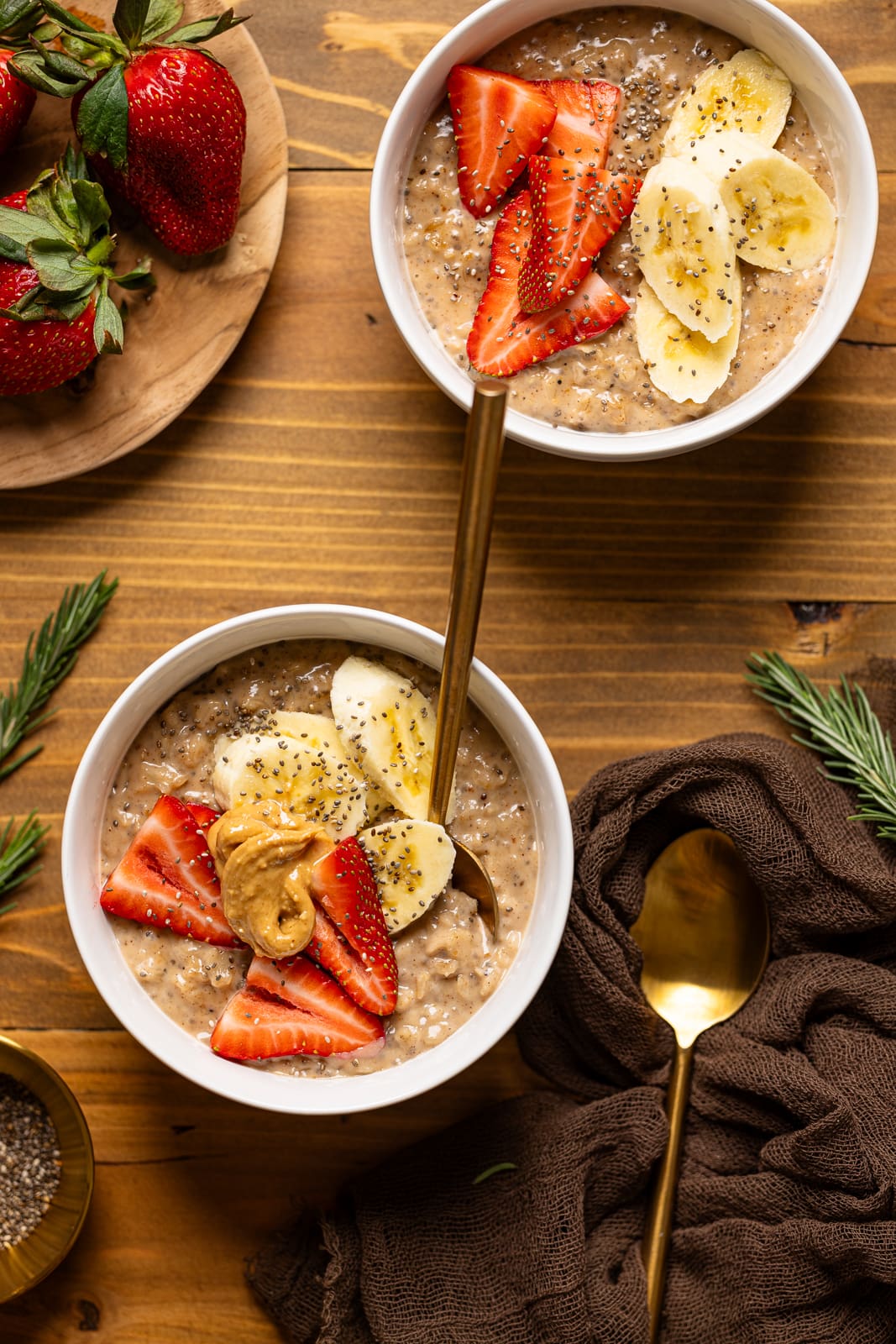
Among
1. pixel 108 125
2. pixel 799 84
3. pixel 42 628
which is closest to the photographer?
pixel 108 125

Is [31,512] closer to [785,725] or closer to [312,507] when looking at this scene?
[312,507]

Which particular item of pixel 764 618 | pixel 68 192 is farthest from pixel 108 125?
pixel 764 618

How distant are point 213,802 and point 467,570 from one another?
536 millimetres

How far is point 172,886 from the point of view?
1560 millimetres

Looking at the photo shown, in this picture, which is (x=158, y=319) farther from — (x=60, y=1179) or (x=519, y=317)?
(x=60, y=1179)

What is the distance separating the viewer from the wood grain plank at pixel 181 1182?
5.85ft

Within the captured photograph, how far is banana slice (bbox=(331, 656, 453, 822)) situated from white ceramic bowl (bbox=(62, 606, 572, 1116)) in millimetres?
59

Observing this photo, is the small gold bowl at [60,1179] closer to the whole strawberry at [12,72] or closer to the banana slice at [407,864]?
the banana slice at [407,864]

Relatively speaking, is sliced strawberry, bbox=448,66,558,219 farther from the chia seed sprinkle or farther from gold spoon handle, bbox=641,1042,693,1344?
the chia seed sprinkle

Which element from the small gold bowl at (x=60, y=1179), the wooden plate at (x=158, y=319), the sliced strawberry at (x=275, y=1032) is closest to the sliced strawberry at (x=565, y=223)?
the wooden plate at (x=158, y=319)

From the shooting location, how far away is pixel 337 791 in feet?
5.12

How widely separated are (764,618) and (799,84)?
0.77 metres

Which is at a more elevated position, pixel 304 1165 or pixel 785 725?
pixel 785 725

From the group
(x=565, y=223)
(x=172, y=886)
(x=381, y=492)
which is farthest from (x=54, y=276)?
(x=172, y=886)
